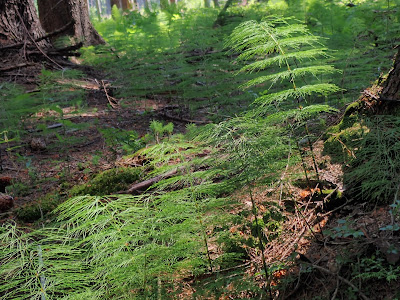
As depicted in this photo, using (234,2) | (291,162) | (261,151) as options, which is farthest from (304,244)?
(234,2)

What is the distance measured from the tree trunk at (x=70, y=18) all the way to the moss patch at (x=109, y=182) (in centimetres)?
524

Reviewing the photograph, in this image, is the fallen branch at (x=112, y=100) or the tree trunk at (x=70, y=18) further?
the tree trunk at (x=70, y=18)

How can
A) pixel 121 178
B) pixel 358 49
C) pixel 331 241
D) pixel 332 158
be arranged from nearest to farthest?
pixel 331 241 → pixel 332 158 → pixel 121 178 → pixel 358 49

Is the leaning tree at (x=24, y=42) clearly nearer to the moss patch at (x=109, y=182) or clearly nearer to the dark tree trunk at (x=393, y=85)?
the moss patch at (x=109, y=182)

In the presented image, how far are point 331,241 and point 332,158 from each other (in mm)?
873

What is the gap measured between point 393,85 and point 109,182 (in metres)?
2.85

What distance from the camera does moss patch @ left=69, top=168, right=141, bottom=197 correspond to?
12.5ft

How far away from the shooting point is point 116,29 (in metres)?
8.12

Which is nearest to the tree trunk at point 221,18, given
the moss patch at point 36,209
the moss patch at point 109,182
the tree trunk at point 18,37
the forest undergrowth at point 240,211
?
the tree trunk at point 18,37

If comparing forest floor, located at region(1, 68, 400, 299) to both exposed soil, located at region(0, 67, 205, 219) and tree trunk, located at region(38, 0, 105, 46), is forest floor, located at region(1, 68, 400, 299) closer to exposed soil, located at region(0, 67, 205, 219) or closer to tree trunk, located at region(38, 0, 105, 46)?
exposed soil, located at region(0, 67, 205, 219)

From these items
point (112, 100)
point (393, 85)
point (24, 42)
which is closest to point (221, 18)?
point (112, 100)

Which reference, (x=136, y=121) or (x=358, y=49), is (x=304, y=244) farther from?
(x=136, y=121)

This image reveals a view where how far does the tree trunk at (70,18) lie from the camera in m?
8.35

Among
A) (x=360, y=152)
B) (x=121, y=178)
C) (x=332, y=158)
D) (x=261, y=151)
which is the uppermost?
(x=261, y=151)
